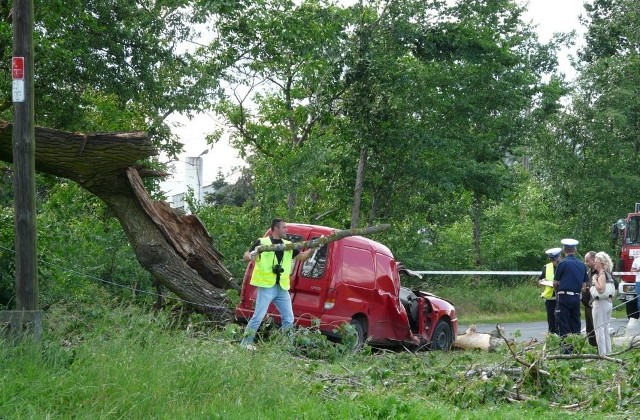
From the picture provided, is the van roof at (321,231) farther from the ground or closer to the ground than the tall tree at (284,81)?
closer to the ground

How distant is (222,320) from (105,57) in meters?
6.49

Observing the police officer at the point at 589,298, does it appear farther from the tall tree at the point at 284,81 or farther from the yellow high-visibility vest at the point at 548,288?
the tall tree at the point at 284,81

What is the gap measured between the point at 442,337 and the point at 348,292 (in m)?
3.15

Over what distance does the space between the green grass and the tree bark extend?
214 centimetres

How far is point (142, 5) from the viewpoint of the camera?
19375 mm

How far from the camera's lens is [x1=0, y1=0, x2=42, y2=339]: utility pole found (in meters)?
9.05

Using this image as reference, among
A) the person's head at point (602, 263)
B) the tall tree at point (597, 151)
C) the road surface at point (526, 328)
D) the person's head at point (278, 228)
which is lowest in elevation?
the road surface at point (526, 328)

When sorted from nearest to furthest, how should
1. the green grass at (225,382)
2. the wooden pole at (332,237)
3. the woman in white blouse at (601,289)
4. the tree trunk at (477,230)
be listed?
the green grass at (225,382)
the wooden pole at (332,237)
the woman in white blouse at (601,289)
the tree trunk at (477,230)

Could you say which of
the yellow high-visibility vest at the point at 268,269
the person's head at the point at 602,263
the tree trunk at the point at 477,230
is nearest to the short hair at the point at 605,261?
the person's head at the point at 602,263

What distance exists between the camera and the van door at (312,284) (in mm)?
14000

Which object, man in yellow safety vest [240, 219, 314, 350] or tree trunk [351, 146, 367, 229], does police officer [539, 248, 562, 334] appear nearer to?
man in yellow safety vest [240, 219, 314, 350]

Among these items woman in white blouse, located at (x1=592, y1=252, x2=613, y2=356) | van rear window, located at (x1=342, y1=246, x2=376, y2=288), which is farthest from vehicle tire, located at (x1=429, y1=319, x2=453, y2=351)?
woman in white blouse, located at (x1=592, y1=252, x2=613, y2=356)

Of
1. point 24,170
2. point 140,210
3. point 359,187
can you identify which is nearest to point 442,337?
point 140,210

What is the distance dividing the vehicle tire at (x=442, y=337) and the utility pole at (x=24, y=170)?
8.59m
